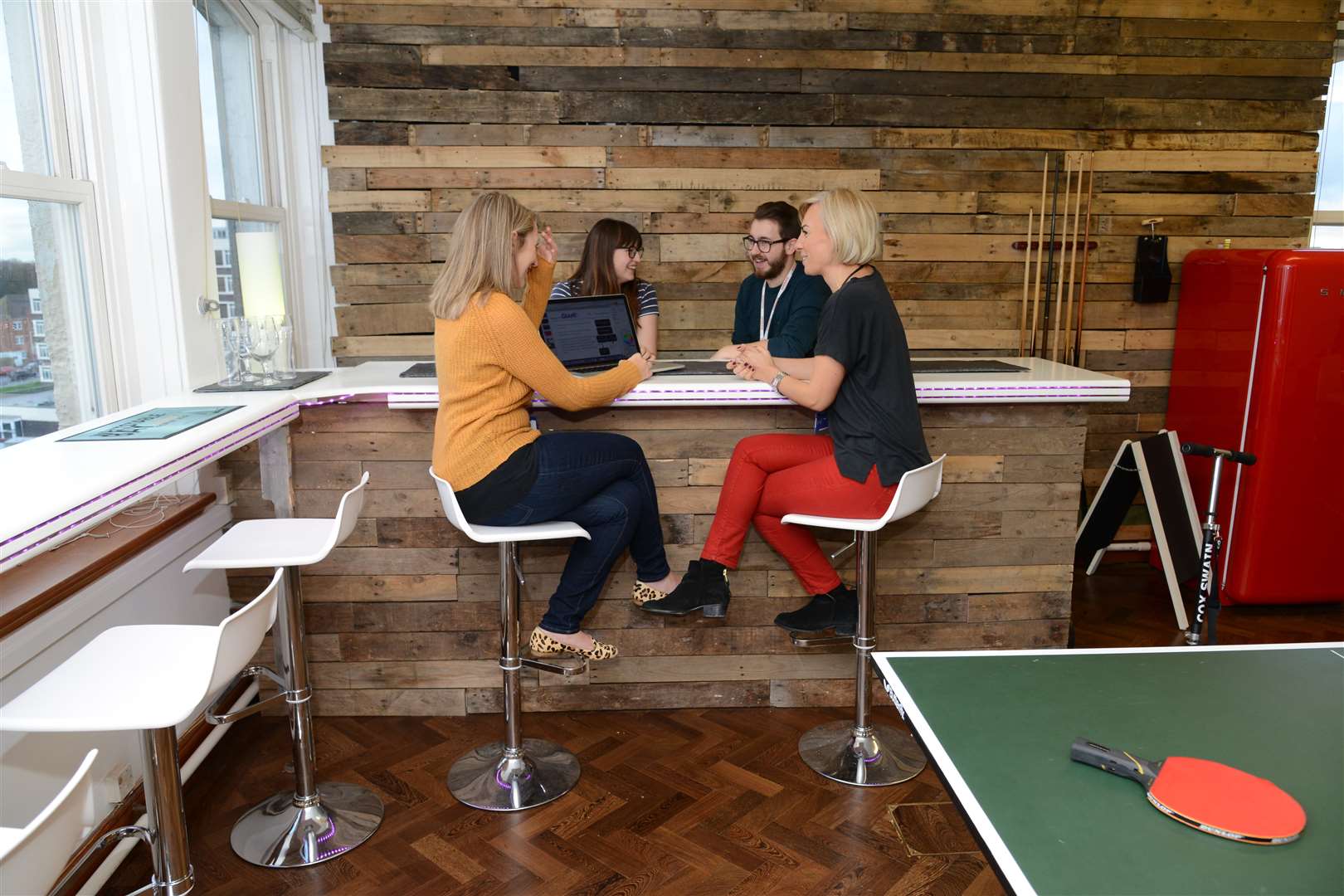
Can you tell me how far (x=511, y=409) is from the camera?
2.66m

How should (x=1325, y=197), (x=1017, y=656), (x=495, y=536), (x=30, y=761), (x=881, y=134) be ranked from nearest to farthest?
(x=1017, y=656)
(x=30, y=761)
(x=495, y=536)
(x=881, y=134)
(x=1325, y=197)

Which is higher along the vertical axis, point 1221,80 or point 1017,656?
point 1221,80

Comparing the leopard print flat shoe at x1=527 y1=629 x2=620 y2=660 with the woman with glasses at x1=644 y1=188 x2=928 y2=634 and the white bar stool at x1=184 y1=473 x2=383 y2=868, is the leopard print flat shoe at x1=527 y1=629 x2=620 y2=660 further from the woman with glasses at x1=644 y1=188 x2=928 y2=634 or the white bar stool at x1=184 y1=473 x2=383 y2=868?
the white bar stool at x1=184 y1=473 x2=383 y2=868

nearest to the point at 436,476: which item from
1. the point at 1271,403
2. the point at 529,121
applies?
the point at 529,121

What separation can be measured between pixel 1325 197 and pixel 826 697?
3.81m

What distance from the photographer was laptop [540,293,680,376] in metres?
3.07

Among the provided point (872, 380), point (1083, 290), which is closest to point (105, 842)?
point (872, 380)

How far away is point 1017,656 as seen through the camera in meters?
1.68

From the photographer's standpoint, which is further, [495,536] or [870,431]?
[870,431]

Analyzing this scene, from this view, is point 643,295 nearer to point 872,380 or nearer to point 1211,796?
point 872,380

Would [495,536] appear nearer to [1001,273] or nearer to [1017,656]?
[1017,656]

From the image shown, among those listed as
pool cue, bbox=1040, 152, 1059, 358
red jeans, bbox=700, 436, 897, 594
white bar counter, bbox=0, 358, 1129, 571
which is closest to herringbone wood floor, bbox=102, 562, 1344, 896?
red jeans, bbox=700, 436, 897, 594

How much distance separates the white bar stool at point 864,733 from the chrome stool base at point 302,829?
4.14ft

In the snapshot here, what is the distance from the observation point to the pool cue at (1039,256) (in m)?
4.46
